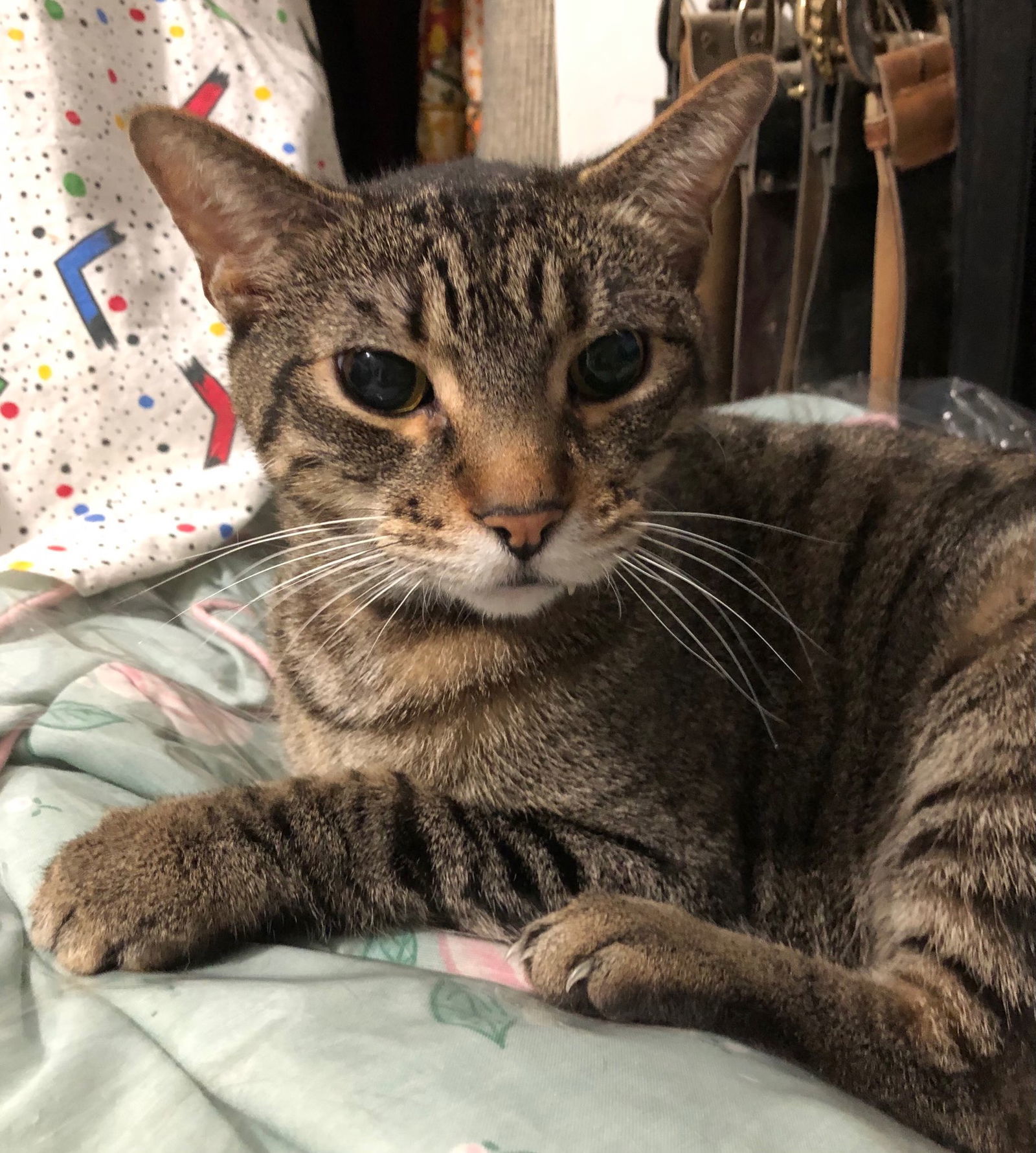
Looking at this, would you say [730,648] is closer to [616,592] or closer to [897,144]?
[616,592]

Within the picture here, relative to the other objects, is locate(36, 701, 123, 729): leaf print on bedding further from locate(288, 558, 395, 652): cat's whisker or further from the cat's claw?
the cat's claw

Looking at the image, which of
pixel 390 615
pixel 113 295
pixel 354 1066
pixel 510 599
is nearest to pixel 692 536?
pixel 510 599

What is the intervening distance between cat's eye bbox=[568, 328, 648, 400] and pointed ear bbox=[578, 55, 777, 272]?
16cm

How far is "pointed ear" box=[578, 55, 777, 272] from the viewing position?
82cm

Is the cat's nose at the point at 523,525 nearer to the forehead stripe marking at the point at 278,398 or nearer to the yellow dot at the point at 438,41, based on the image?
the forehead stripe marking at the point at 278,398

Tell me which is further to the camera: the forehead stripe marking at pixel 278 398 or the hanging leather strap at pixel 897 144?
the hanging leather strap at pixel 897 144

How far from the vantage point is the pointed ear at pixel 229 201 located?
0.77 m

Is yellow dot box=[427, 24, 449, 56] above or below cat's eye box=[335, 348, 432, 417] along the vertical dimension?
above

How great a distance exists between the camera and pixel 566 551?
0.73m

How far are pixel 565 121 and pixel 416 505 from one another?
6.03 ft

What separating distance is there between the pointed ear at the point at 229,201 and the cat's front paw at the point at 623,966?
0.67 m

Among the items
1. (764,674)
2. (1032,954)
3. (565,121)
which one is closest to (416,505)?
(764,674)

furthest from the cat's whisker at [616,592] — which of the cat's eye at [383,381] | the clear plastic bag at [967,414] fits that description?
the clear plastic bag at [967,414]

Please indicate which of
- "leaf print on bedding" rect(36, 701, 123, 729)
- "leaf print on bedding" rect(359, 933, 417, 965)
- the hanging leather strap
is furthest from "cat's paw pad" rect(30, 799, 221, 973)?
the hanging leather strap
